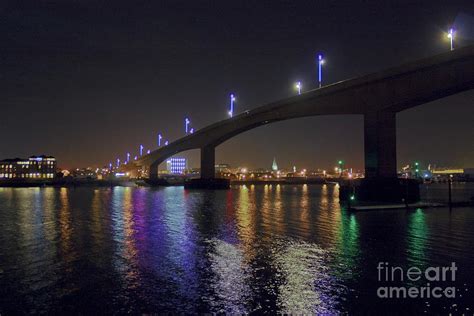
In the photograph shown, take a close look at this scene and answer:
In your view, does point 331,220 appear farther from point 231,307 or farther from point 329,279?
point 231,307

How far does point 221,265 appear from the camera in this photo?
14.5 metres

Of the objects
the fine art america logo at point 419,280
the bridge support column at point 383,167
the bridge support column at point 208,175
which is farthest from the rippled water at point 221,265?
the bridge support column at point 208,175

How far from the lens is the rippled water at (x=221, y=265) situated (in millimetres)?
10344

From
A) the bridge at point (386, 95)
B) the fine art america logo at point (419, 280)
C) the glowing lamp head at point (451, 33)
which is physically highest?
the glowing lamp head at point (451, 33)

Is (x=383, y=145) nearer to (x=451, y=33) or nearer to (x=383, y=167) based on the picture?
(x=383, y=167)

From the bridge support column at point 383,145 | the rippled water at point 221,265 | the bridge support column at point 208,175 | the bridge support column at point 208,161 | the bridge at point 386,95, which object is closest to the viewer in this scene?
the rippled water at point 221,265

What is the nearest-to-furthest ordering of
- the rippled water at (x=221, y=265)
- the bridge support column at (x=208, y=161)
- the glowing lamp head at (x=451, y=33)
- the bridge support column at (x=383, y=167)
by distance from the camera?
the rippled water at (x=221, y=265) → the glowing lamp head at (x=451, y=33) → the bridge support column at (x=383, y=167) → the bridge support column at (x=208, y=161)

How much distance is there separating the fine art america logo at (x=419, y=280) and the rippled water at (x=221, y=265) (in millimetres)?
280

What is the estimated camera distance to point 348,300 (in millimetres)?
10508

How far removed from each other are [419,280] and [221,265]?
20.1 ft

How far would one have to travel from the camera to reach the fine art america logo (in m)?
11.2

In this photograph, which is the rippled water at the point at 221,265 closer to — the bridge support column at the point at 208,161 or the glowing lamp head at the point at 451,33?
the glowing lamp head at the point at 451,33

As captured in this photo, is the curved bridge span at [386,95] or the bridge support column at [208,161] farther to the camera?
the bridge support column at [208,161]

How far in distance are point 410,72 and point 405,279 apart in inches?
1284
